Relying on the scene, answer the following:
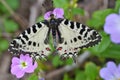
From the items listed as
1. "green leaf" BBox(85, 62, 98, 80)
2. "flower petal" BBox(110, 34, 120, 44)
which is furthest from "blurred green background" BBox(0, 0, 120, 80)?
"flower petal" BBox(110, 34, 120, 44)

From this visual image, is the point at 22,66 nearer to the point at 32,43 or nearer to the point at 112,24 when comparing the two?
the point at 32,43

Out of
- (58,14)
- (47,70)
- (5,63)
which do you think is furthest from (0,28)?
(58,14)

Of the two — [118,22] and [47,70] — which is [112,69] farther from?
[47,70]

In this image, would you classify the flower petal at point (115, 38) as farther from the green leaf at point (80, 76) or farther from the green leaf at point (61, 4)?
the green leaf at point (80, 76)

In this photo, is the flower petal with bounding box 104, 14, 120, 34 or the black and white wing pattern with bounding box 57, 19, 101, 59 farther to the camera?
the flower petal with bounding box 104, 14, 120, 34

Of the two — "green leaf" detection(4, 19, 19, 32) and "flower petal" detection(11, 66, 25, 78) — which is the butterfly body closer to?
"flower petal" detection(11, 66, 25, 78)
